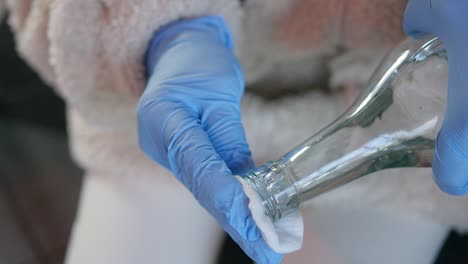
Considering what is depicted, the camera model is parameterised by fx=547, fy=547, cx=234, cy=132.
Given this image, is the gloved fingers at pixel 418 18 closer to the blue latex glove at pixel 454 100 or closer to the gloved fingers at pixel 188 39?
the blue latex glove at pixel 454 100

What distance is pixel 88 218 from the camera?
547mm

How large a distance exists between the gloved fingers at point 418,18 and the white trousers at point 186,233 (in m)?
0.17

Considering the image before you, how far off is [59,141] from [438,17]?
0.72 m

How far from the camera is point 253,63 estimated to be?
577 mm

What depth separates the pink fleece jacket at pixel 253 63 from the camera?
1.58 ft

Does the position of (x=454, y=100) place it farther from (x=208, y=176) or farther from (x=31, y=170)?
(x=31, y=170)

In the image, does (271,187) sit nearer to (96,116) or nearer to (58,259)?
(96,116)

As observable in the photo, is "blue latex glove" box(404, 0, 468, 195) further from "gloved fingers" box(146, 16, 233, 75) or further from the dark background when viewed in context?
the dark background

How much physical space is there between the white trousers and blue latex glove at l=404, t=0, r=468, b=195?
128 millimetres

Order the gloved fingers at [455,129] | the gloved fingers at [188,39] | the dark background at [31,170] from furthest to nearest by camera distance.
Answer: the dark background at [31,170] < the gloved fingers at [188,39] < the gloved fingers at [455,129]

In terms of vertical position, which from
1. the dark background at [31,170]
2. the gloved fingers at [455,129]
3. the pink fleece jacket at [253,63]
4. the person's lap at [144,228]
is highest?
the gloved fingers at [455,129]

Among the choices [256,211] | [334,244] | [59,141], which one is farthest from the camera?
[59,141]

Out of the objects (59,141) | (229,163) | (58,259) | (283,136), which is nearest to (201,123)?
(229,163)

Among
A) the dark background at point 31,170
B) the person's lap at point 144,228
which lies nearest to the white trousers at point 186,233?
the person's lap at point 144,228
